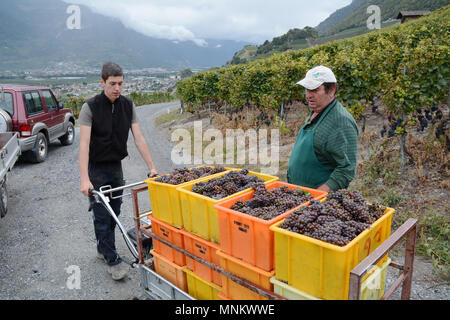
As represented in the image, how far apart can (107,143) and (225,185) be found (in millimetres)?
1719

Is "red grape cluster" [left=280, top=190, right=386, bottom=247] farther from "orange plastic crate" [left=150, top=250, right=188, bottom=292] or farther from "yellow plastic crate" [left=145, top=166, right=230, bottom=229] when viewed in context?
"orange plastic crate" [left=150, top=250, right=188, bottom=292]

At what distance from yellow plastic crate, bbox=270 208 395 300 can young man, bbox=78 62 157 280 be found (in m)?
2.17

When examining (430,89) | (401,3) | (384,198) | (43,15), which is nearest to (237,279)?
(384,198)

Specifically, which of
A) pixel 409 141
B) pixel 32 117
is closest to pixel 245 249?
pixel 409 141

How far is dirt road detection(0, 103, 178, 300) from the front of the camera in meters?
3.92

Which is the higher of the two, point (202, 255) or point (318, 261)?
point (318, 261)

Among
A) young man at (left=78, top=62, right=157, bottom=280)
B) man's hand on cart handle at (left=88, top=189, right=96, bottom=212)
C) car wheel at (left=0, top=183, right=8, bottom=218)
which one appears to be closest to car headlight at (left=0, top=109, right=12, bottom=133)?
car wheel at (left=0, top=183, right=8, bottom=218)

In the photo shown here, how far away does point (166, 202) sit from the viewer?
294cm

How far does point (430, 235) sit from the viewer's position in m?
4.52

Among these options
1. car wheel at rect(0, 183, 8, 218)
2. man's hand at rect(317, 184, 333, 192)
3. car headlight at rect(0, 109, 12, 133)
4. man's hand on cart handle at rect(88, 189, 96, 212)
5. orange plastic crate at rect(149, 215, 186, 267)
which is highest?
car headlight at rect(0, 109, 12, 133)

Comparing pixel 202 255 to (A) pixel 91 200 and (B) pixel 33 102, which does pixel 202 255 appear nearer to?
(A) pixel 91 200

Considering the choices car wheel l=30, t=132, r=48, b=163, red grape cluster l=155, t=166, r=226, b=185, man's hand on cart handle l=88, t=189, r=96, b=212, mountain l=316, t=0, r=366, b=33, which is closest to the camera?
red grape cluster l=155, t=166, r=226, b=185

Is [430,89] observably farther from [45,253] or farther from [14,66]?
[14,66]

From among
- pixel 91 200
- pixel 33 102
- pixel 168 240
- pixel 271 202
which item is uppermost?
pixel 33 102
